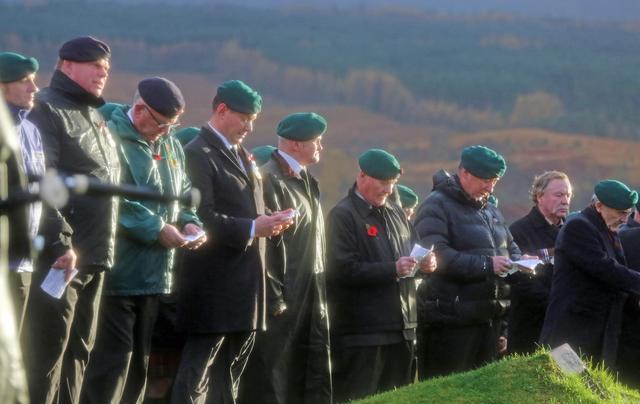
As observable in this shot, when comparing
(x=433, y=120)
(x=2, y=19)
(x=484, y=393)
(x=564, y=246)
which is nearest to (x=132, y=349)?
(x=484, y=393)

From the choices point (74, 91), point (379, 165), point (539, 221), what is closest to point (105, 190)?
point (74, 91)

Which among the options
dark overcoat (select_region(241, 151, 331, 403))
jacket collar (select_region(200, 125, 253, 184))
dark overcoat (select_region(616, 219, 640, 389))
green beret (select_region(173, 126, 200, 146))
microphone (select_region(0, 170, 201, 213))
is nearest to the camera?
microphone (select_region(0, 170, 201, 213))

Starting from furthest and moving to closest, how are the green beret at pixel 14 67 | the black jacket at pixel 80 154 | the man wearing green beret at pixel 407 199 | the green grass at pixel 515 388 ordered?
the man wearing green beret at pixel 407 199 → the green grass at pixel 515 388 → the black jacket at pixel 80 154 → the green beret at pixel 14 67

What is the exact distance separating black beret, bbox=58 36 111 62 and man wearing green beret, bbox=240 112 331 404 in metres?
1.65

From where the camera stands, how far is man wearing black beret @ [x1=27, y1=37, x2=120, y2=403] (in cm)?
609

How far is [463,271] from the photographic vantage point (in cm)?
875

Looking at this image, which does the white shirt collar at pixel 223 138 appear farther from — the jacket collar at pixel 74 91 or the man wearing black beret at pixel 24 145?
the man wearing black beret at pixel 24 145

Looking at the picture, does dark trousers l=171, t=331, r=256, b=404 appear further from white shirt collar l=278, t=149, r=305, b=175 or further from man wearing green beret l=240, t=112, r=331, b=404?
white shirt collar l=278, t=149, r=305, b=175

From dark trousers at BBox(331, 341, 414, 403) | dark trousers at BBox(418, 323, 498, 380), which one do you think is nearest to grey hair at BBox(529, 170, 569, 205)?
dark trousers at BBox(418, 323, 498, 380)

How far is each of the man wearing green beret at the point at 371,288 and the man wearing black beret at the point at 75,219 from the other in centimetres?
227

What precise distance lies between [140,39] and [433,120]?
6458mm

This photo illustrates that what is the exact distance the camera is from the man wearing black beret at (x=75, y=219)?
6090mm

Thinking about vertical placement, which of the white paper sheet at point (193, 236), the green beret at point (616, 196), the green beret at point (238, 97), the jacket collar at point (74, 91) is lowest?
the green beret at point (616, 196)

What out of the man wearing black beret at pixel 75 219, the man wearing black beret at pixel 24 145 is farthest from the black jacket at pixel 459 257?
the man wearing black beret at pixel 24 145
